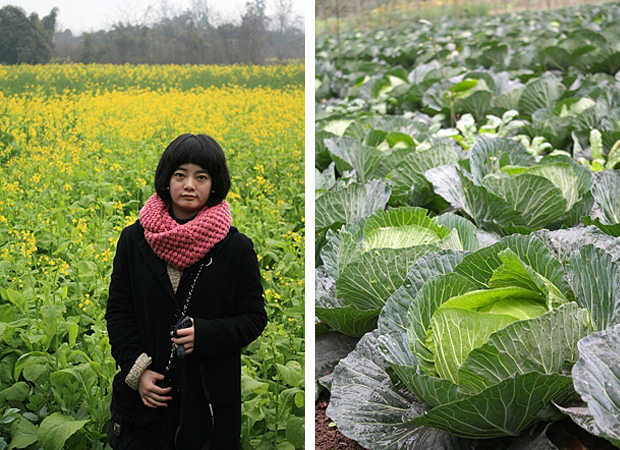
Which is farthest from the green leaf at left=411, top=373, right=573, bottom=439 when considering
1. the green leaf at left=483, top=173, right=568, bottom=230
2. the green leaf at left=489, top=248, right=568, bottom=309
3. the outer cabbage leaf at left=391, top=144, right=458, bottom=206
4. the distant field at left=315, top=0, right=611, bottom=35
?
the distant field at left=315, top=0, right=611, bottom=35

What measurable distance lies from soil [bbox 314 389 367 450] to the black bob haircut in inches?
43.2

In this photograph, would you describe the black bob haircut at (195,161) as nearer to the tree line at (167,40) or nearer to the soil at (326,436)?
the tree line at (167,40)

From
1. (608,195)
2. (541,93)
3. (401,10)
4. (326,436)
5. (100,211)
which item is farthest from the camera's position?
(401,10)

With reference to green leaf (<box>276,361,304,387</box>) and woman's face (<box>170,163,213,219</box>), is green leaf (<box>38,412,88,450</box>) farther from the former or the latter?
woman's face (<box>170,163,213,219</box>)

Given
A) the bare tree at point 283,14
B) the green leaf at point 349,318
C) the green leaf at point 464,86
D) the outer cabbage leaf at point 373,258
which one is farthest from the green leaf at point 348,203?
the green leaf at point 464,86

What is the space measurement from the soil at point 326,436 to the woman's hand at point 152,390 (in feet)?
2.62

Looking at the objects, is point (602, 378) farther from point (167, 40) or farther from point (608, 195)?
point (167, 40)

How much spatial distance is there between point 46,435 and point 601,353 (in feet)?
5.90

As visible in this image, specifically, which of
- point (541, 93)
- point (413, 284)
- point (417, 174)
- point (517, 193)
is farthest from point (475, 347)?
point (541, 93)

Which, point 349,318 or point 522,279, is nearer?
point 522,279

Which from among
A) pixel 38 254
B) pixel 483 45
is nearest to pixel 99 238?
pixel 38 254

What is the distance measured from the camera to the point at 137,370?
5.84 feet

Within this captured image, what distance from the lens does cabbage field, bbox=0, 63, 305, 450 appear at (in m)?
2.16

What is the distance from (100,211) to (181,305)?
913 mm
